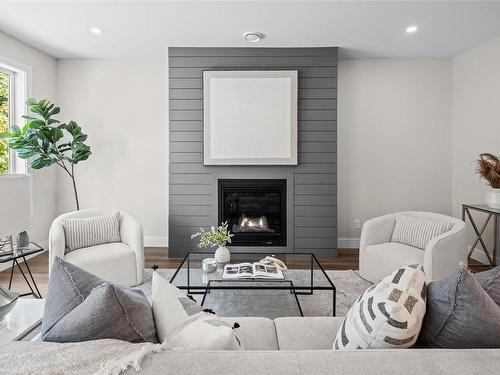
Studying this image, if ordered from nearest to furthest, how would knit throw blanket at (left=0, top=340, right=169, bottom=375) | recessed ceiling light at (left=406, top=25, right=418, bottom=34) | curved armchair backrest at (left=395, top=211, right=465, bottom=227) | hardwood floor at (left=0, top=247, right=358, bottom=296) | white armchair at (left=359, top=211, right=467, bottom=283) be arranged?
1. knit throw blanket at (left=0, top=340, right=169, bottom=375)
2. white armchair at (left=359, top=211, right=467, bottom=283)
3. curved armchair backrest at (left=395, top=211, right=465, bottom=227)
4. hardwood floor at (left=0, top=247, right=358, bottom=296)
5. recessed ceiling light at (left=406, top=25, right=418, bottom=34)

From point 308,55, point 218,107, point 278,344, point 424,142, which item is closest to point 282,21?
point 308,55

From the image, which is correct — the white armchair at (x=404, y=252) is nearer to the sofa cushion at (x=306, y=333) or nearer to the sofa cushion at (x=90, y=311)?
the sofa cushion at (x=306, y=333)

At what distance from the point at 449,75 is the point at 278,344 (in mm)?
4602

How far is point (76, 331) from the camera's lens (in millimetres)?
911

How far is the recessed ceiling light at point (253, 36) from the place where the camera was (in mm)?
3593

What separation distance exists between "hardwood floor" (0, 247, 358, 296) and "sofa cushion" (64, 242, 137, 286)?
0.56m

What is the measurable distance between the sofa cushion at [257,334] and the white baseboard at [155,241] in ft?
10.7

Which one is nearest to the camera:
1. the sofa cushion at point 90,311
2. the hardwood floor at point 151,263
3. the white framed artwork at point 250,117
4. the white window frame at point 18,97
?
the sofa cushion at point 90,311

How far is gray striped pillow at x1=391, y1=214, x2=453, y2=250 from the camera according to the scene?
3098 mm

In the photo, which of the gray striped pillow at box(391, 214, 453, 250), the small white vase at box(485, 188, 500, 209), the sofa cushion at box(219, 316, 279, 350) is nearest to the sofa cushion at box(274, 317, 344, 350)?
the sofa cushion at box(219, 316, 279, 350)

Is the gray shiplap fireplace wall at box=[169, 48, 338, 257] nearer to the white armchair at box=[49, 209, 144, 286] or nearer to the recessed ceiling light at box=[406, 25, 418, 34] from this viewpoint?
the recessed ceiling light at box=[406, 25, 418, 34]

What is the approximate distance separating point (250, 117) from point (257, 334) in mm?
3035

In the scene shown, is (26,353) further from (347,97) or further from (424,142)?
(424,142)

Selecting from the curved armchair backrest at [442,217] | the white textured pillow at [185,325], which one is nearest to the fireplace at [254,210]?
the curved armchair backrest at [442,217]
